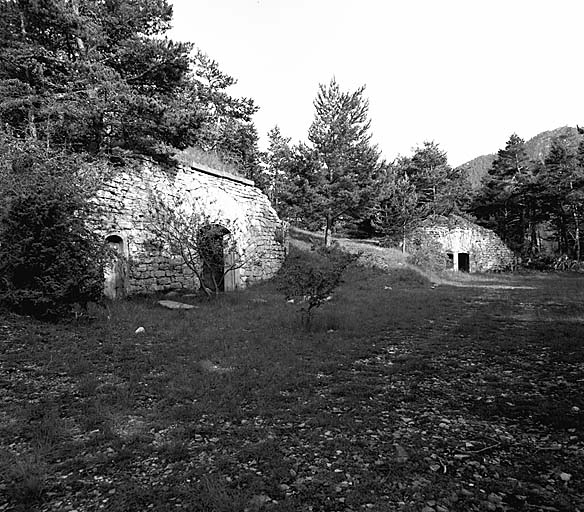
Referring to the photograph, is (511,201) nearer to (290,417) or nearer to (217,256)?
(217,256)

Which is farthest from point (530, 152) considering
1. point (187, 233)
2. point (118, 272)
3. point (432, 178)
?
point (118, 272)

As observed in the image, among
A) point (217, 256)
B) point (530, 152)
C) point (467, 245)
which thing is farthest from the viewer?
point (530, 152)

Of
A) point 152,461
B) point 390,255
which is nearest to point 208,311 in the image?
point 152,461

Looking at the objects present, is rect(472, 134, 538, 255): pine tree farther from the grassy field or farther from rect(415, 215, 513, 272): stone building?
the grassy field

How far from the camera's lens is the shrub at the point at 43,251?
22.3ft

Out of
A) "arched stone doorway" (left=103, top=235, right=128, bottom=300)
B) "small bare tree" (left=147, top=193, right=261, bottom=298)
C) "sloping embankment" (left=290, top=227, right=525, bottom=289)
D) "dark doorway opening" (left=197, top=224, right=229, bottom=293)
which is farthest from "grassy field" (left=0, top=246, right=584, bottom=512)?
"sloping embankment" (left=290, top=227, right=525, bottom=289)

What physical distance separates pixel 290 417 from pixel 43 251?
582 centimetres

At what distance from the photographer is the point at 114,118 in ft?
32.9

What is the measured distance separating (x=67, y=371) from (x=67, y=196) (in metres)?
4.11

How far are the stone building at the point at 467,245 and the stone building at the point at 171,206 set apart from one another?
12.4 metres

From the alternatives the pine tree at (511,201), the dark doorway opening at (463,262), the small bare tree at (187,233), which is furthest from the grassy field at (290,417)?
the pine tree at (511,201)

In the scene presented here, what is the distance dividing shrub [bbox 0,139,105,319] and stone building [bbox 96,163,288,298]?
0.99m

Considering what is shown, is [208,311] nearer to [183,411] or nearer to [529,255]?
[183,411]

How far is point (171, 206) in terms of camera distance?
1109 centimetres
